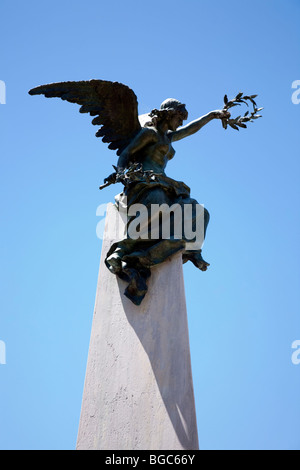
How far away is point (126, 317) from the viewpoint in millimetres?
7789

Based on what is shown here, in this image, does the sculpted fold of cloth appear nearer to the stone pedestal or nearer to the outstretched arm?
the outstretched arm

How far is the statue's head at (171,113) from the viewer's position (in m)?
8.72

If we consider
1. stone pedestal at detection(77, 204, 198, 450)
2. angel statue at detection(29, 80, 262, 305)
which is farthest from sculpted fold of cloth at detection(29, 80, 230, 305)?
stone pedestal at detection(77, 204, 198, 450)

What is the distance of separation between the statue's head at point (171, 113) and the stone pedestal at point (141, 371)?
1.72m

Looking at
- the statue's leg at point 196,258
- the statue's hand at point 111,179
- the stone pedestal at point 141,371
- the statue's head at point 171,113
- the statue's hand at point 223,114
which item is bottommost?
the stone pedestal at point 141,371

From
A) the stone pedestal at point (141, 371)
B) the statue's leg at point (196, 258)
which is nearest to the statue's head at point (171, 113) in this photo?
the statue's leg at point (196, 258)

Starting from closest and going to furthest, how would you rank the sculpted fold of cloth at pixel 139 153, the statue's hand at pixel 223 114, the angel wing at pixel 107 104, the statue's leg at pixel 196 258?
the sculpted fold of cloth at pixel 139 153, the statue's leg at pixel 196 258, the angel wing at pixel 107 104, the statue's hand at pixel 223 114

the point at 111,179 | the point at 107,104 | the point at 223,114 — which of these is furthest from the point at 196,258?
the point at 107,104

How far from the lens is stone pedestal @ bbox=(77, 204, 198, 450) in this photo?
706 cm

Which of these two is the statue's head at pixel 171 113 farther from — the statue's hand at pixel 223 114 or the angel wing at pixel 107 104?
the statue's hand at pixel 223 114

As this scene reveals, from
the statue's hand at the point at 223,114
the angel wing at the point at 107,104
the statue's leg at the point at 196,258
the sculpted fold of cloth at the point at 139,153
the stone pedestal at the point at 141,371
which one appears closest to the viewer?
the stone pedestal at the point at 141,371

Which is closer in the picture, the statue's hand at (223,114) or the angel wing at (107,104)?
the angel wing at (107,104)

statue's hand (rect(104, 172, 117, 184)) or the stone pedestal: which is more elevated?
statue's hand (rect(104, 172, 117, 184))

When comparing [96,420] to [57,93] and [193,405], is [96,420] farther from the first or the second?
[57,93]
